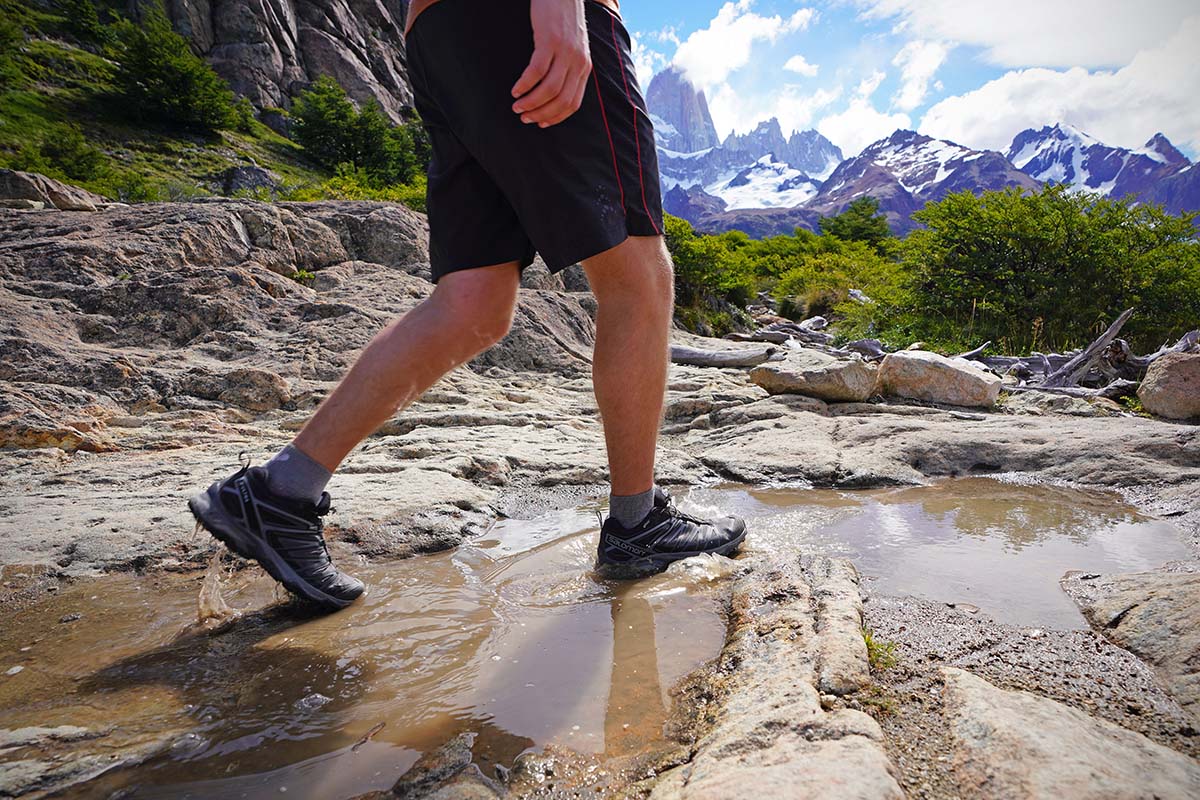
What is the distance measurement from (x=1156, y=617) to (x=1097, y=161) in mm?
232911

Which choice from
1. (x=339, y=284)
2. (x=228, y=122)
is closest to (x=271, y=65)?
(x=228, y=122)

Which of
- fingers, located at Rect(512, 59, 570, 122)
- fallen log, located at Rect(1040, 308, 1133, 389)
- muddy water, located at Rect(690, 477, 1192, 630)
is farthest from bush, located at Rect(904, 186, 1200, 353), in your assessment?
fingers, located at Rect(512, 59, 570, 122)

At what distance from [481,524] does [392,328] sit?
764 mm

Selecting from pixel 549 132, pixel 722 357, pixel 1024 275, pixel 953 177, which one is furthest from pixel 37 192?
pixel 953 177

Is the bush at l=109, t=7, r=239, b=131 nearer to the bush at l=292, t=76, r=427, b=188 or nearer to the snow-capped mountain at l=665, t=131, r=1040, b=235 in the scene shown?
the bush at l=292, t=76, r=427, b=188

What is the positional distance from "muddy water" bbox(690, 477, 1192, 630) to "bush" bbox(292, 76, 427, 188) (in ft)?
92.5

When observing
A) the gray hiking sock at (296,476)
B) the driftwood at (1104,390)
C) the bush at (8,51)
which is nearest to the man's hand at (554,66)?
the gray hiking sock at (296,476)

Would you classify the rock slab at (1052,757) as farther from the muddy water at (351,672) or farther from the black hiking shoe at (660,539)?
the black hiking shoe at (660,539)

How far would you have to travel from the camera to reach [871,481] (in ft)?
7.75

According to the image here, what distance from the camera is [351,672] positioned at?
3.54 ft

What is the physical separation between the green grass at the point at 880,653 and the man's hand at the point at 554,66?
3.76ft

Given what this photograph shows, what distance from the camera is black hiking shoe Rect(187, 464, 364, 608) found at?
4.17ft

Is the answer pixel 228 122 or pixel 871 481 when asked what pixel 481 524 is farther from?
pixel 228 122

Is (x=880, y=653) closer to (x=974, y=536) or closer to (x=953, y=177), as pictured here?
(x=974, y=536)
